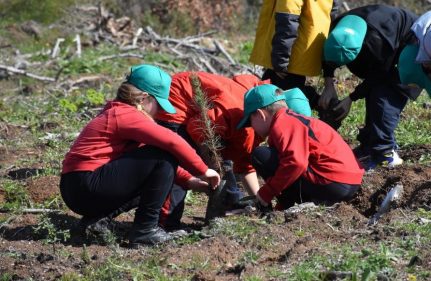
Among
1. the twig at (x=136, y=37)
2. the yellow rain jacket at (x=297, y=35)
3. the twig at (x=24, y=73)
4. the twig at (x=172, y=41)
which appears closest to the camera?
the yellow rain jacket at (x=297, y=35)

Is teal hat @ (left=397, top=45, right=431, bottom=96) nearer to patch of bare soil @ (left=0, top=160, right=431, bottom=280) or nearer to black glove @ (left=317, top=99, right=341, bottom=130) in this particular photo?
patch of bare soil @ (left=0, top=160, right=431, bottom=280)

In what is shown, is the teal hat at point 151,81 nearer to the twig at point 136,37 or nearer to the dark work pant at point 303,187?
the dark work pant at point 303,187

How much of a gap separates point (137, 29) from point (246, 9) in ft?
12.8

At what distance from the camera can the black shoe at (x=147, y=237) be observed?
5395mm

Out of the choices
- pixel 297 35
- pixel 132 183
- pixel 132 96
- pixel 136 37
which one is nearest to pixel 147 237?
pixel 132 183

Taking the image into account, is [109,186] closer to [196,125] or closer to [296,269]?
[196,125]

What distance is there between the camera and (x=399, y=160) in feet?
23.1

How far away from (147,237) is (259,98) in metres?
1.16

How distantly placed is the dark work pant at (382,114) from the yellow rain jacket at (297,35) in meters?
0.49

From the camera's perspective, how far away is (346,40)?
21.5 ft

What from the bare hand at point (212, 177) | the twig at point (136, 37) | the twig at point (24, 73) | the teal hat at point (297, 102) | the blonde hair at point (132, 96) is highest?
the blonde hair at point (132, 96)

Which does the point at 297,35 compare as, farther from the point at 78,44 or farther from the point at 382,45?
the point at 78,44

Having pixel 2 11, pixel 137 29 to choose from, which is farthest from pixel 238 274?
pixel 2 11

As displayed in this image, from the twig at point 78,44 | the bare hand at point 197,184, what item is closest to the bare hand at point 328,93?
the bare hand at point 197,184
